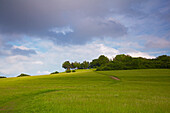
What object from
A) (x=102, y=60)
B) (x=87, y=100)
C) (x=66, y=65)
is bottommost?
(x=87, y=100)

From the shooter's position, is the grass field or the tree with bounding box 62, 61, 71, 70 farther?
the tree with bounding box 62, 61, 71, 70

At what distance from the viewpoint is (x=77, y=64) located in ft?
567

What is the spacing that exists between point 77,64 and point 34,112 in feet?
534

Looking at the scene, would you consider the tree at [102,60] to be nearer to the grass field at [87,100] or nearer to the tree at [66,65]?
the tree at [66,65]

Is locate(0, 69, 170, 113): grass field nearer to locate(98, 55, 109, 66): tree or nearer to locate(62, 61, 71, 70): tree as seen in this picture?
locate(98, 55, 109, 66): tree

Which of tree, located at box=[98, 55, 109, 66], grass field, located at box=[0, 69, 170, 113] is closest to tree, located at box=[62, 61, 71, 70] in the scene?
tree, located at box=[98, 55, 109, 66]

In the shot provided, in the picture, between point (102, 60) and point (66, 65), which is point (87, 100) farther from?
point (66, 65)

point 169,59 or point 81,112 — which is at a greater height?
point 169,59

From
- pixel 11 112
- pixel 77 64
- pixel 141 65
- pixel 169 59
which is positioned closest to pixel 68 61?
pixel 77 64

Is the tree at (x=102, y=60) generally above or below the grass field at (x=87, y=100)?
above

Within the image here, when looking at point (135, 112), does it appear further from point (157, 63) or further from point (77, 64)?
point (77, 64)

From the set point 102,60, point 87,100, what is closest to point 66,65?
point 102,60

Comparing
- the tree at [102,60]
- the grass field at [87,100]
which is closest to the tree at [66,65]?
the tree at [102,60]

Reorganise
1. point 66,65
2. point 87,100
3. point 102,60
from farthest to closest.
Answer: point 66,65, point 102,60, point 87,100
